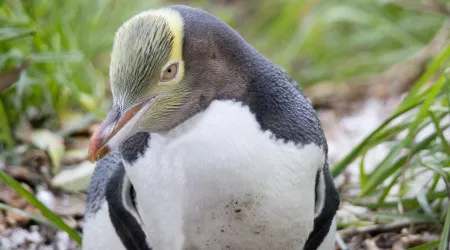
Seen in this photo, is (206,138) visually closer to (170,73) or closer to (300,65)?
(170,73)

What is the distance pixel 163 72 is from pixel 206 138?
11cm

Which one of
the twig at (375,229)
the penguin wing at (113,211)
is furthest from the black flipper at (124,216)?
the twig at (375,229)

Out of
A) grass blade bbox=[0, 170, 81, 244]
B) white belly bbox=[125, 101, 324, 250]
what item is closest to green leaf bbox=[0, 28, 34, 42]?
grass blade bbox=[0, 170, 81, 244]

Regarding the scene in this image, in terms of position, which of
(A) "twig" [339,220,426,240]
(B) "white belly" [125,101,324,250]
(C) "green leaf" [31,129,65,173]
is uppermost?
(B) "white belly" [125,101,324,250]

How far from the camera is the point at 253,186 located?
1148 mm

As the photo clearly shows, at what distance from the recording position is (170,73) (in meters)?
1.10

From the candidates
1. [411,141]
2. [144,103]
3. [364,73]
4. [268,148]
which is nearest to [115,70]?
[144,103]

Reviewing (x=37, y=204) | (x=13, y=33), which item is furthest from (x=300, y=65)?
(x=37, y=204)

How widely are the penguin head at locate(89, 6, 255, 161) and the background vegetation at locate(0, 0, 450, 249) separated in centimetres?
55

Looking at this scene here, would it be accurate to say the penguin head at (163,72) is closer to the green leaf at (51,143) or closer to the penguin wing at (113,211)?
the penguin wing at (113,211)

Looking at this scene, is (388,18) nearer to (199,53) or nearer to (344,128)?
(344,128)

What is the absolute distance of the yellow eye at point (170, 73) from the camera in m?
1.10

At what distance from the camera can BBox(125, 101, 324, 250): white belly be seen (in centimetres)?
112

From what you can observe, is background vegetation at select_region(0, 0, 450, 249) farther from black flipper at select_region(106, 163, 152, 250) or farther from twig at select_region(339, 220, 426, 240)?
Answer: black flipper at select_region(106, 163, 152, 250)
